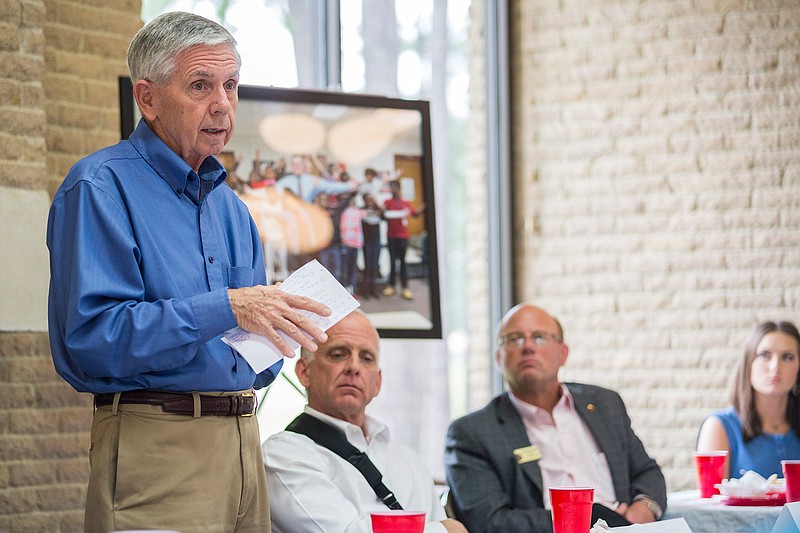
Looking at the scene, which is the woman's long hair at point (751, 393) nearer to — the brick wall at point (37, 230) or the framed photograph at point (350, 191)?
the framed photograph at point (350, 191)

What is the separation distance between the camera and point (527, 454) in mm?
3730

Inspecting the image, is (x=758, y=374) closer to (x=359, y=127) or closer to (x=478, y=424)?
(x=478, y=424)

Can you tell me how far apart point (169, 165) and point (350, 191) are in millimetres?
1732

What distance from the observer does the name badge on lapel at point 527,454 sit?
146 inches

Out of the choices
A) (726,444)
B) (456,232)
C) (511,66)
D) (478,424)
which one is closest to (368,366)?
(478,424)

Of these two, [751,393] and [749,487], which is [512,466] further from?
[751,393]

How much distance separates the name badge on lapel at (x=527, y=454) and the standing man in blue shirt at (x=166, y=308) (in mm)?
1549

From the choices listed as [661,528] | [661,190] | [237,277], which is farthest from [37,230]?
[661,190]

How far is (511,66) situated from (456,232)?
1.04 m

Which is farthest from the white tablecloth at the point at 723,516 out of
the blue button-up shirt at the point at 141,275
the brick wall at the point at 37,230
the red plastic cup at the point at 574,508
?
the brick wall at the point at 37,230

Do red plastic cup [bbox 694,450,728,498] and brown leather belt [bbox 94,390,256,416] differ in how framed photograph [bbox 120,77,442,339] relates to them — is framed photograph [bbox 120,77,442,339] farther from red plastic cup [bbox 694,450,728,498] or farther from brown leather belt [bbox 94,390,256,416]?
brown leather belt [bbox 94,390,256,416]

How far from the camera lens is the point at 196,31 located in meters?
2.21

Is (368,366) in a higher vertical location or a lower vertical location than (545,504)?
higher

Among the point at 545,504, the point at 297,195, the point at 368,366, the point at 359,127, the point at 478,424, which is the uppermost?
the point at 359,127
